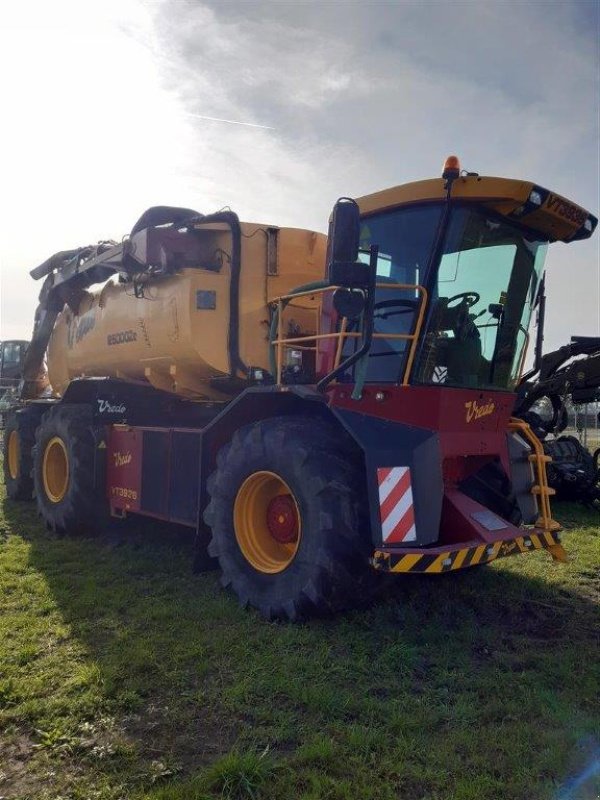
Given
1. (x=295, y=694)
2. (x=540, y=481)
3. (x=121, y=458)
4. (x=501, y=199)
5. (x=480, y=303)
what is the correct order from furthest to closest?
1. (x=121, y=458)
2. (x=540, y=481)
3. (x=480, y=303)
4. (x=501, y=199)
5. (x=295, y=694)

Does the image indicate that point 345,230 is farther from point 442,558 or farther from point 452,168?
point 442,558

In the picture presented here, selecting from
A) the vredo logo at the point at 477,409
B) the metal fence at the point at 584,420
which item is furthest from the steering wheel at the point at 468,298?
the metal fence at the point at 584,420

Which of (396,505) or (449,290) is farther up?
(449,290)

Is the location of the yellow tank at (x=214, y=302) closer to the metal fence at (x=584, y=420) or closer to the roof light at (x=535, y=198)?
the roof light at (x=535, y=198)

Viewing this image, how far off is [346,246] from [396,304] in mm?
751

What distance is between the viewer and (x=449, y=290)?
194 inches

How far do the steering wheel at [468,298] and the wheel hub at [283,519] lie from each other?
1883 millimetres

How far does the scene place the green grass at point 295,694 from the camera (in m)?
2.93

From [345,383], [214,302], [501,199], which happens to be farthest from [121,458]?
[501,199]

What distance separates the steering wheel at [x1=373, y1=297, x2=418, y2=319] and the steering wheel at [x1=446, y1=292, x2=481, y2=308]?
0.98 feet

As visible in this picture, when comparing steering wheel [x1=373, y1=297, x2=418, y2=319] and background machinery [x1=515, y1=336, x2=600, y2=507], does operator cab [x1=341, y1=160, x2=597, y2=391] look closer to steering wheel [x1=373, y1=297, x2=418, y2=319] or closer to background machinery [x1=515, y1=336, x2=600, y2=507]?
steering wheel [x1=373, y1=297, x2=418, y2=319]

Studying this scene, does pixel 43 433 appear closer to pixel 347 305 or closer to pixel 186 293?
pixel 186 293

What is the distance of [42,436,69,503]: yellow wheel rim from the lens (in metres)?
8.37

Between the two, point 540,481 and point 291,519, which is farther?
point 540,481
